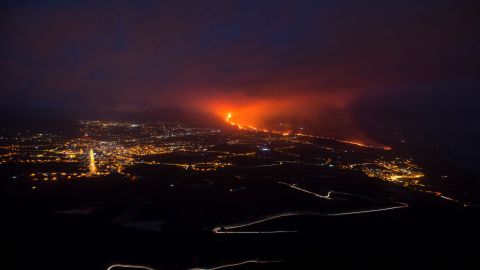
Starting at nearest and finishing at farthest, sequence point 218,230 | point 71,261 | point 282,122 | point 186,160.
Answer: point 71,261
point 218,230
point 186,160
point 282,122

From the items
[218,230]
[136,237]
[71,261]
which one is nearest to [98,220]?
[136,237]

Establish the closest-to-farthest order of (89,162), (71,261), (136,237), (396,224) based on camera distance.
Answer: (71,261) → (136,237) → (396,224) → (89,162)

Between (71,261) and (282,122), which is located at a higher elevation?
(282,122)

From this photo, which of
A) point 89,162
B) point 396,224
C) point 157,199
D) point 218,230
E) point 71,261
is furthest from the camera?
point 89,162

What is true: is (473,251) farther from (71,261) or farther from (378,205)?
(71,261)

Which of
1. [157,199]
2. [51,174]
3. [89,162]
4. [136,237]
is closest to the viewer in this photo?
[136,237]

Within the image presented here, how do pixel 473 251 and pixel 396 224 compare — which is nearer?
pixel 473 251

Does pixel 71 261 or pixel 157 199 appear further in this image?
pixel 157 199

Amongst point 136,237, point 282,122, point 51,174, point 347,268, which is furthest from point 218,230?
point 282,122

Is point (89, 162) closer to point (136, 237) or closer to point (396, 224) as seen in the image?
point (136, 237)
